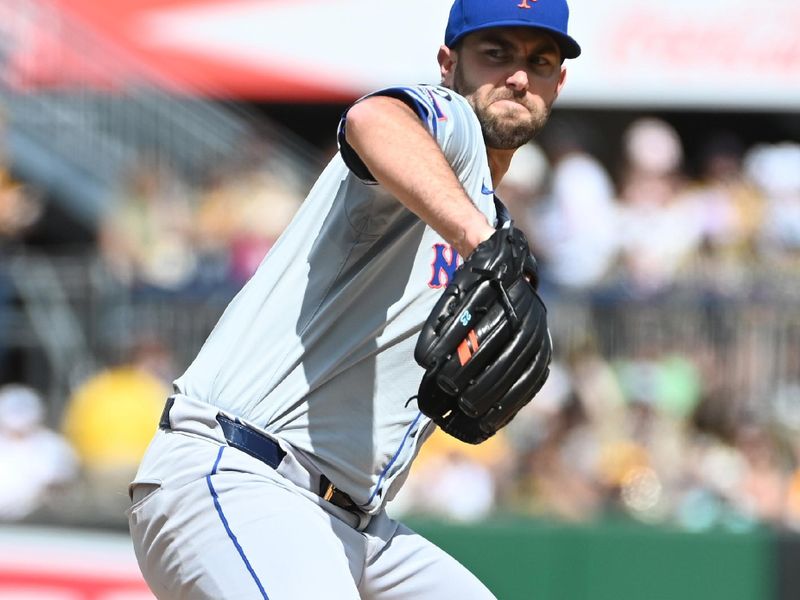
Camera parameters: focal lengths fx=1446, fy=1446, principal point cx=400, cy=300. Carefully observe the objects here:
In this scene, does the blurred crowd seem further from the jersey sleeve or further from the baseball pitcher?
the jersey sleeve

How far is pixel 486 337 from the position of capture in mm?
2854

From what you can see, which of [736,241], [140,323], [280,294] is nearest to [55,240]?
[140,323]

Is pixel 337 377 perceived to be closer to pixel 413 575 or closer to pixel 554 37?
pixel 413 575

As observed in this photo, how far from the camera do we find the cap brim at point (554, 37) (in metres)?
3.32

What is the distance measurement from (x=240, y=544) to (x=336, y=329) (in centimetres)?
54

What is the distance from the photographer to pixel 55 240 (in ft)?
38.2

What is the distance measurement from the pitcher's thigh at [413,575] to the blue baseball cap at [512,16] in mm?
1288

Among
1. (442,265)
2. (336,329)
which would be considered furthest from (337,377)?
(442,265)

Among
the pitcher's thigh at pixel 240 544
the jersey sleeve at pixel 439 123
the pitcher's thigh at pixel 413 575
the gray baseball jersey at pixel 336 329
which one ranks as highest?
the jersey sleeve at pixel 439 123

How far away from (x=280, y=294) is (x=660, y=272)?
23.2ft

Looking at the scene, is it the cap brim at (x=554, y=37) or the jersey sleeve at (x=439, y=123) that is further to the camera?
the cap brim at (x=554, y=37)

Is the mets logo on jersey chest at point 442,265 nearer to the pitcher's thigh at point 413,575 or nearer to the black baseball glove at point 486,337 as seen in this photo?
the black baseball glove at point 486,337

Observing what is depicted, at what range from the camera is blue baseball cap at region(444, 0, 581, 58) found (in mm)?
3322

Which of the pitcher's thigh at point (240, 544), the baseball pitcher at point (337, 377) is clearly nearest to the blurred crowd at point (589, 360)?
the baseball pitcher at point (337, 377)
